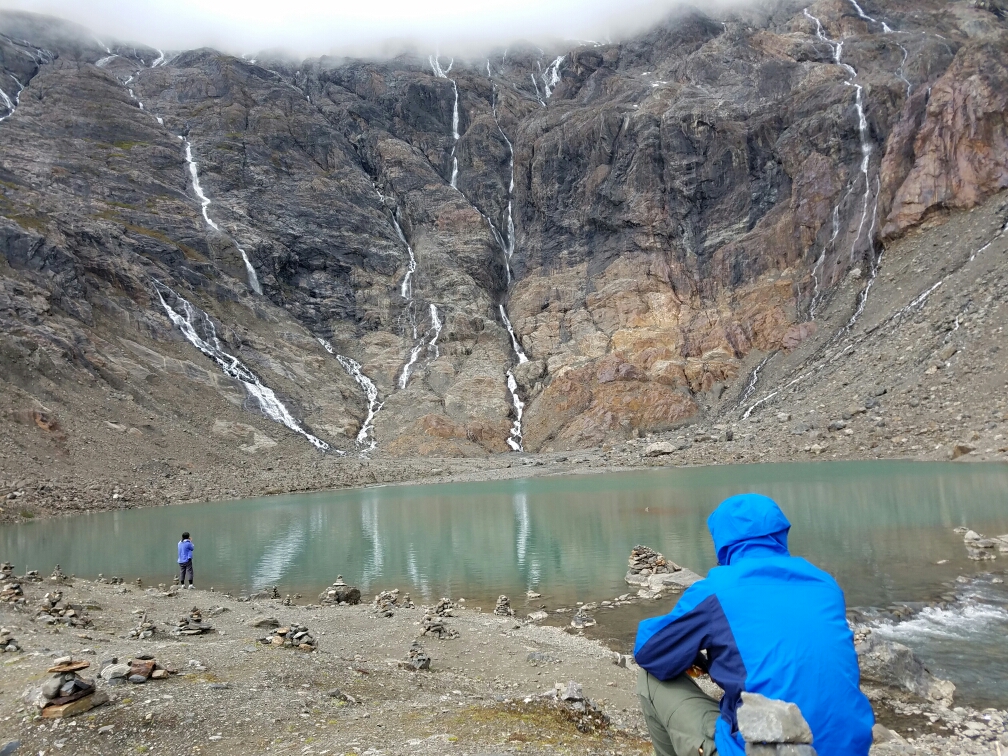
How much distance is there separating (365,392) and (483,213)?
41.2m

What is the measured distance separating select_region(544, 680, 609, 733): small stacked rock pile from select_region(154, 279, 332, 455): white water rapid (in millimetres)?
66692

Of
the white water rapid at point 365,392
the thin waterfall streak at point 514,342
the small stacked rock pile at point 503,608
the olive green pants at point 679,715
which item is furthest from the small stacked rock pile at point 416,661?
the thin waterfall streak at point 514,342

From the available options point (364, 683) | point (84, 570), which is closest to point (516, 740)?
point (364, 683)

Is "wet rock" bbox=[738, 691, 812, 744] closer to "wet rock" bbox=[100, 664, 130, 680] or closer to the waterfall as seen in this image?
"wet rock" bbox=[100, 664, 130, 680]

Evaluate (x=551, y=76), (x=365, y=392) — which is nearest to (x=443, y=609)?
(x=365, y=392)

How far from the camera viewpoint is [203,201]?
97.7m

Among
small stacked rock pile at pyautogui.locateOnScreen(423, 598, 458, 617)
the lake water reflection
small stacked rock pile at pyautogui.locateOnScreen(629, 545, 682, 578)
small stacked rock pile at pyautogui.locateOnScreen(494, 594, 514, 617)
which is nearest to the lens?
small stacked rock pile at pyautogui.locateOnScreen(423, 598, 458, 617)

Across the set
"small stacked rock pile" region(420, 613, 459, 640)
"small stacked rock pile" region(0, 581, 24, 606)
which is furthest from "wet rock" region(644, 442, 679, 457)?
"small stacked rock pile" region(0, 581, 24, 606)

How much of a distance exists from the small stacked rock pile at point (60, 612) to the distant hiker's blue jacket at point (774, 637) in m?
13.6

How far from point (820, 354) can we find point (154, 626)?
6968cm

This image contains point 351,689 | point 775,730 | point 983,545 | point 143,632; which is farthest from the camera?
point 983,545

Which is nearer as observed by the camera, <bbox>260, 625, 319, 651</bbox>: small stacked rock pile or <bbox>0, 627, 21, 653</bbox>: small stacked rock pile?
<bbox>0, 627, 21, 653</bbox>: small stacked rock pile

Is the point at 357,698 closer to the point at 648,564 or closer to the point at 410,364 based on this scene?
the point at 648,564

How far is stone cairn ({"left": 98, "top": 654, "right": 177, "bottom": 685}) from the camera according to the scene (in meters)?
7.00
